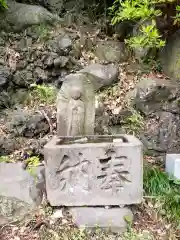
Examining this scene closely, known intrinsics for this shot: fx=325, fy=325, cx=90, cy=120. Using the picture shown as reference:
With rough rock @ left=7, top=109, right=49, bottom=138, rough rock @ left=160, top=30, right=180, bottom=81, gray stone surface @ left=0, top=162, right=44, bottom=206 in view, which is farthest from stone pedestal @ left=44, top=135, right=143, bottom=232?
rough rock @ left=160, top=30, right=180, bottom=81

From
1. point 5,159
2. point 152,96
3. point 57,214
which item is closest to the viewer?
point 57,214

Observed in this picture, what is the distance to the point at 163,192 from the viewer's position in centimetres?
441

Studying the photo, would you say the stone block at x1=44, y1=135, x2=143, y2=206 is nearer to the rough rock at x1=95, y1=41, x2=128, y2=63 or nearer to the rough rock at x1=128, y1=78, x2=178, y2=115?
the rough rock at x1=128, y1=78, x2=178, y2=115

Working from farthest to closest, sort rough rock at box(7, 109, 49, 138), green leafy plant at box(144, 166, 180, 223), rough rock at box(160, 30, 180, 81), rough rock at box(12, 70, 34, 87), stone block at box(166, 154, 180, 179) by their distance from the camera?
rough rock at box(12, 70, 34, 87)
rough rock at box(160, 30, 180, 81)
rough rock at box(7, 109, 49, 138)
stone block at box(166, 154, 180, 179)
green leafy plant at box(144, 166, 180, 223)

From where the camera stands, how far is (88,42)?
364 inches

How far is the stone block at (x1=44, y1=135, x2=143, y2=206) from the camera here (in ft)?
11.9

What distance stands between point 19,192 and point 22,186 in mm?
105

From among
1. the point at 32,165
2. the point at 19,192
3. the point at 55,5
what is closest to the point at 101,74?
the point at 55,5

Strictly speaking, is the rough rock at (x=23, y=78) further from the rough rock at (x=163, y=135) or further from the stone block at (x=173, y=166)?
the stone block at (x=173, y=166)

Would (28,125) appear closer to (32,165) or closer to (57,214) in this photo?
(32,165)

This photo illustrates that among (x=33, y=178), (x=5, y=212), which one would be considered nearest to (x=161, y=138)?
(x=33, y=178)

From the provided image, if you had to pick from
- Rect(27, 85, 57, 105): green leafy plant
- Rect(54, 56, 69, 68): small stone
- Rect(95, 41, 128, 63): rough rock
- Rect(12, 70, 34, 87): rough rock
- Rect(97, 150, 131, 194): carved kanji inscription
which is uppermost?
Rect(95, 41, 128, 63): rough rock

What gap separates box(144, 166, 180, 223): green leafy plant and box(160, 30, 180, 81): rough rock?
12.0ft

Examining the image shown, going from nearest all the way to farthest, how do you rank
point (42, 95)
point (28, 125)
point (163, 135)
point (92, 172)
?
point (92, 172) → point (163, 135) → point (28, 125) → point (42, 95)
